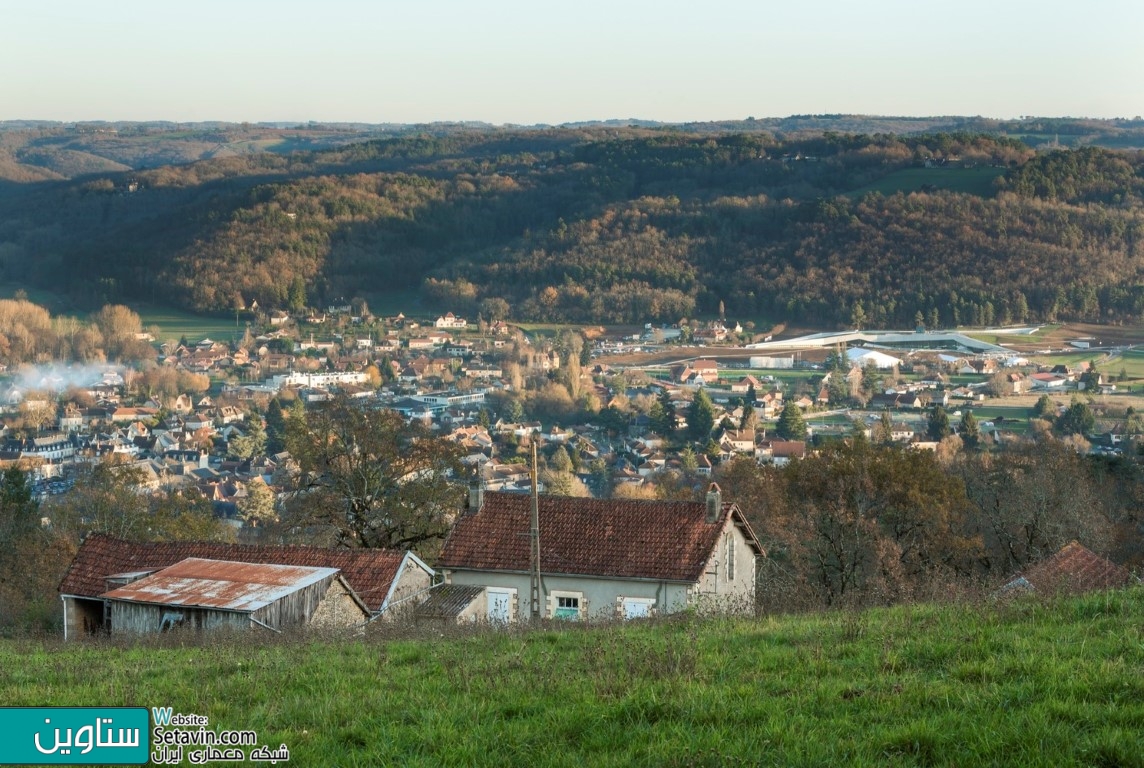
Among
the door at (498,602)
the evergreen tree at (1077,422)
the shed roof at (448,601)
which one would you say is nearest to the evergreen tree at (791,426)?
the evergreen tree at (1077,422)

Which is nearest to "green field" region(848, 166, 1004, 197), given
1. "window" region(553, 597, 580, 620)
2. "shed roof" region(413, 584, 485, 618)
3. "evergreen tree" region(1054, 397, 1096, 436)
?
"evergreen tree" region(1054, 397, 1096, 436)

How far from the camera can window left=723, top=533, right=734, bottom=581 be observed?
18.6 m

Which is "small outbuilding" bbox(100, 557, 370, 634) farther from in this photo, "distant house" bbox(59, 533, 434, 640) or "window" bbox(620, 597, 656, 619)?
"window" bbox(620, 597, 656, 619)

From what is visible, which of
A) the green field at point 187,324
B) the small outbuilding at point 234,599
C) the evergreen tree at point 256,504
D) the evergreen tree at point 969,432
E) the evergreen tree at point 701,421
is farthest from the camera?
the green field at point 187,324

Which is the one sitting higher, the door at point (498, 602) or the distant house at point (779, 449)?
the door at point (498, 602)

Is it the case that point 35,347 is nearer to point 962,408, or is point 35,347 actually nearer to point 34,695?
point 962,408

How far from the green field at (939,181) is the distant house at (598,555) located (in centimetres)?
10151

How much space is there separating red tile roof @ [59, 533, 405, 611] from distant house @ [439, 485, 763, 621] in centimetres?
154

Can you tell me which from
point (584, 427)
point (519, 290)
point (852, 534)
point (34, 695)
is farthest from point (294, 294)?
point (34, 695)

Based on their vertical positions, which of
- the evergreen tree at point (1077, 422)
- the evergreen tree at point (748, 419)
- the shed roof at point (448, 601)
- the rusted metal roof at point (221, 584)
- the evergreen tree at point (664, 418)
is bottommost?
the evergreen tree at point (664, 418)

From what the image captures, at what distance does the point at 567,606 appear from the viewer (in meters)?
18.5

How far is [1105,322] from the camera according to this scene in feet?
316

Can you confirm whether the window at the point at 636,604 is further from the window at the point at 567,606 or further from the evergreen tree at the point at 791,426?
the evergreen tree at the point at 791,426

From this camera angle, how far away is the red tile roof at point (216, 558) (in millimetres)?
16906
